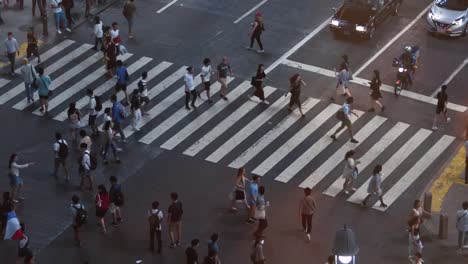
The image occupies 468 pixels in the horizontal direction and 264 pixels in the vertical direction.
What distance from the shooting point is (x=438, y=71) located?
47.6m

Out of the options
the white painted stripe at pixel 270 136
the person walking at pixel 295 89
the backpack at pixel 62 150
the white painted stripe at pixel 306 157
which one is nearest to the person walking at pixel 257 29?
the white painted stripe at pixel 270 136

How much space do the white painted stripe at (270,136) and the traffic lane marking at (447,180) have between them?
5572mm

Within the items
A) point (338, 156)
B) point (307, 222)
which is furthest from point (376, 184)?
point (338, 156)

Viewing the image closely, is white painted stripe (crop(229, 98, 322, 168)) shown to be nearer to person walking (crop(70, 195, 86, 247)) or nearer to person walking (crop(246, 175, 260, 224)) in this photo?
person walking (crop(246, 175, 260, 224))

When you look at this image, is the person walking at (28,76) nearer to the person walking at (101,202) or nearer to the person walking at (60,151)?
the person walking at (60,151)

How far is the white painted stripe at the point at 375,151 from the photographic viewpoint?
39312 mm

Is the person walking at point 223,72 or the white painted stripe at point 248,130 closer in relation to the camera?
the white painted stripe at point 248,130

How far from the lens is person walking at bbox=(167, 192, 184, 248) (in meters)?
35.1

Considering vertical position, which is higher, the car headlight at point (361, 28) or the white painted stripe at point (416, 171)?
the car headlight at point (361, 28)

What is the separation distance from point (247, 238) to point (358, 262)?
137 inches

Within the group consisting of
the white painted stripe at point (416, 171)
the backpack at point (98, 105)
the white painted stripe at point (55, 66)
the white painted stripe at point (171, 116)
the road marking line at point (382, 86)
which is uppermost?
the backpack at point (98, 105)

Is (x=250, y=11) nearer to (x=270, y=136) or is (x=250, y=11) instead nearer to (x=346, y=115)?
(x=270, y=136)

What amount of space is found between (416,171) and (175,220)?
9637mm

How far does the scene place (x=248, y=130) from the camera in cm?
4278
